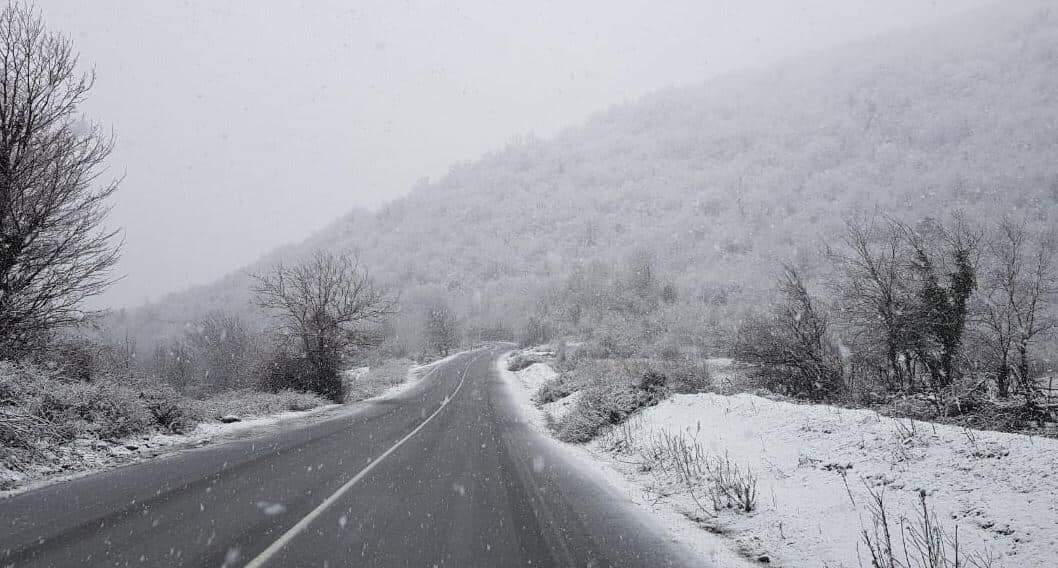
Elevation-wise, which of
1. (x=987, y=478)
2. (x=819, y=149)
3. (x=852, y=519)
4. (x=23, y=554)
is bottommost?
(x=852, y=519)

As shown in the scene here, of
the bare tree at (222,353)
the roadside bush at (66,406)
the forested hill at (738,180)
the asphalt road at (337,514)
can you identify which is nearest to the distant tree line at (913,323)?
the asphalt road at (337,514)

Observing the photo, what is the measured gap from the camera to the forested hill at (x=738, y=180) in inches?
2431

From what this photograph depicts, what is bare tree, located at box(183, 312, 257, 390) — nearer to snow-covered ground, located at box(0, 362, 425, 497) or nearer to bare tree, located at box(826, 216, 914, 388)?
snow-covered ground, located at box(0, 362, 425, 497)

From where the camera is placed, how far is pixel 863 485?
210 inches

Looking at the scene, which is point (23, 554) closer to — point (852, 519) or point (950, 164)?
point (852, 519)

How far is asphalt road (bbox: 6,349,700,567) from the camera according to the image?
4570 millimetres

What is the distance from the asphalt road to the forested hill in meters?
37.9

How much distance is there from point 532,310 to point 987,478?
7778 centimetres

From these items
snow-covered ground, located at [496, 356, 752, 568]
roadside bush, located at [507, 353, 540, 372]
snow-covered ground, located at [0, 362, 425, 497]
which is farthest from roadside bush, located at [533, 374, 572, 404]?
roadside bush, located at [507, 353, 540, 372]

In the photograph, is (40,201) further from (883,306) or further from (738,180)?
(738,180)

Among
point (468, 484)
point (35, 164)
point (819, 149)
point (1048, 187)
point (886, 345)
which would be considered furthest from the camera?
point (819, 149)

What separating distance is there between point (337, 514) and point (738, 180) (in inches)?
4051

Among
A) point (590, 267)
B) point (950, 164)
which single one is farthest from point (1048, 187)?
point (590, 267)

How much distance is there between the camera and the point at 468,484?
756 centimetres
